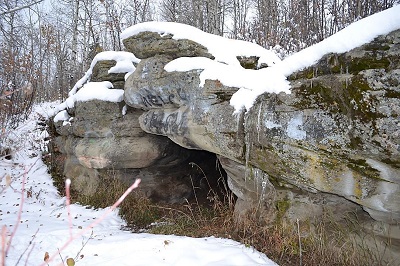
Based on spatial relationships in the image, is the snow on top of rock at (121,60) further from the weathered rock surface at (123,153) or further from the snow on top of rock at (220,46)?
the snow on top of rock at (220,46)

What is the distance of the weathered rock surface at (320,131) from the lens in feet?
9.75

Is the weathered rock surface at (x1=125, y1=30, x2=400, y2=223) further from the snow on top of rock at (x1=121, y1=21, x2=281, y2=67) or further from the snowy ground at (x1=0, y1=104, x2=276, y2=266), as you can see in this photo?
the snowy ground at (x1=0, y1=104, x2=276, y2=266)

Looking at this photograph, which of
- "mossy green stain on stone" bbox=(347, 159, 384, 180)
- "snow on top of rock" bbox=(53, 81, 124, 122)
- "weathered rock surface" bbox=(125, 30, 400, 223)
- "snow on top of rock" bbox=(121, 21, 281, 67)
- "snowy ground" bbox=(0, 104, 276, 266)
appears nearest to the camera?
"weathered rock surface" bbox=(125, 30, 400, 223)

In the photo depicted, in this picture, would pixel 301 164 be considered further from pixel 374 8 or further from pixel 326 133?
pixel 374 8

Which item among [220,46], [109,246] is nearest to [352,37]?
[220,46]

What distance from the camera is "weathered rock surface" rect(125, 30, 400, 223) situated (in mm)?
2971

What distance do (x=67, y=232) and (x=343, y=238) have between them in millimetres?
4003

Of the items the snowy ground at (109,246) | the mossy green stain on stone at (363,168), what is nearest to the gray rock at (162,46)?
the snowy ground at (109,246)

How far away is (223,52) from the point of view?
502 cm

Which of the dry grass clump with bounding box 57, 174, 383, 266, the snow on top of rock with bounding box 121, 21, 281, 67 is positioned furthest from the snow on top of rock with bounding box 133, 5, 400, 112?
the dry grass clump with bounding box 57, 174, 383, 266

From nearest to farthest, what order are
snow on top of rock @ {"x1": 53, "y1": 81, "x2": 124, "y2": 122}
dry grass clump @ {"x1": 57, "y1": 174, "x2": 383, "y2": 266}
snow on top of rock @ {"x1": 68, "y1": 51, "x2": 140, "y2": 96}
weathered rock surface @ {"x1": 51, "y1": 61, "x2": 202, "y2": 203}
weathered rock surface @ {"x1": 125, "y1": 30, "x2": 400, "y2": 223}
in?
weathered rock surface @ {"x1": 125, "y1": 30, "x2": 400, "y2": 223}
dry grass clump @ {"x1": 57, "y1": 174, "x2": 383, "y2": 266}
weathered rock surface @ {"x1": 51, "y1": 61, "x2": 202, "y2": 203}
snow on top of rock @ {"x1": 53, "y1": 81, "x2": 124, "y2": 122}
snow on top of rock @ {"x1": 68, "y1": 51, "x2": 140, "y2": 96}

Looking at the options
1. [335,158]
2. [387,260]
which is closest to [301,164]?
[335,158]

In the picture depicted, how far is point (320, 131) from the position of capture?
10.8 ft

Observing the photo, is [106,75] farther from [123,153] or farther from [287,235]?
[287,235]
